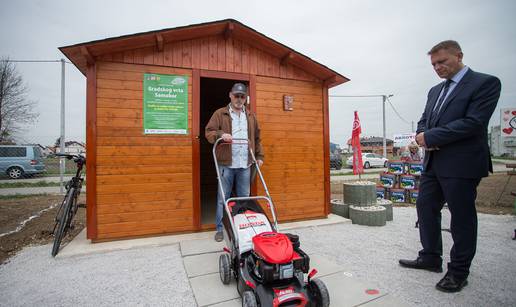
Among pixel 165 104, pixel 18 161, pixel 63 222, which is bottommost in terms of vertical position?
pixel 63 222

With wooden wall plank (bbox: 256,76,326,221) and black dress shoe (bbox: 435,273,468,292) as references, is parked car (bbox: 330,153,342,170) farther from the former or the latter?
black dress shoe (bbox: 435,273,468,292)

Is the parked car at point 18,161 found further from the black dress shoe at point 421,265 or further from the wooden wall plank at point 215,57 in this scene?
the black dress shoe at point 421,265

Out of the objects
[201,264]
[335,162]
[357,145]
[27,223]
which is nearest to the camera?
[201,264]

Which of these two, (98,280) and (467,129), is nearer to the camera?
(467,129)

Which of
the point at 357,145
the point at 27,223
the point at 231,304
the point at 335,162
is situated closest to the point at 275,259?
the point at 231,304

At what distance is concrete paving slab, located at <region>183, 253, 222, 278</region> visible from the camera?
2.78 m

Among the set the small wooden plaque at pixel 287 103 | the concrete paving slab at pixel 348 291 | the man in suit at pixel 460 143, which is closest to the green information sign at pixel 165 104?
the small wooden plaque at pixel 287 103

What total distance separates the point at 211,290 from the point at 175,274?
0.57m

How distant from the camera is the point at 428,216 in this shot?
2703 millimetres

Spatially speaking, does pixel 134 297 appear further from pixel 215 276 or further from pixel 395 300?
pixel 395 300

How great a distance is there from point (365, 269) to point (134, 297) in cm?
226

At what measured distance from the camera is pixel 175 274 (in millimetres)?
2777

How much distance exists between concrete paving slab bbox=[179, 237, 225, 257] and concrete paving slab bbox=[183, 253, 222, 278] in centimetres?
9

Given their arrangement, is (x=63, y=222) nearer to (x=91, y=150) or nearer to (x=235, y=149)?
(x=91, y=150)
